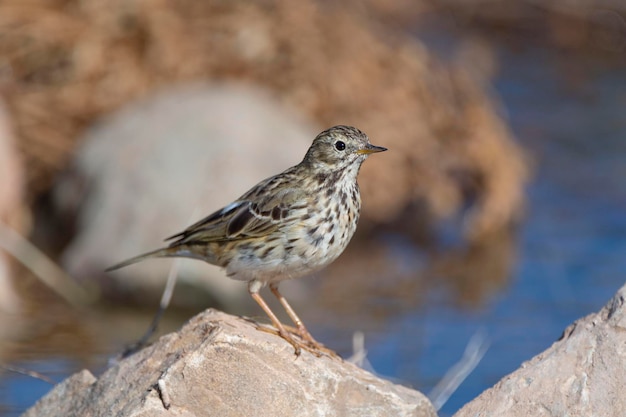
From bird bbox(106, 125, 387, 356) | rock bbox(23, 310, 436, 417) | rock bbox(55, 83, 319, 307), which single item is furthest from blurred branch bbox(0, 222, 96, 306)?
rock bbox(23, 310, 436, 417)

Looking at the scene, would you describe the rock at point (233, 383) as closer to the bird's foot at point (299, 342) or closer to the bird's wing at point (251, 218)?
the bird's foot at point (299, 342)

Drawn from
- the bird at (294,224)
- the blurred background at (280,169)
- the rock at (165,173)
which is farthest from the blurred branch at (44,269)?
the bird at (294,224)

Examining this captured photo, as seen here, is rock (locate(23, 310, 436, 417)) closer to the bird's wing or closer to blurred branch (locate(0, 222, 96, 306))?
the bird's wing

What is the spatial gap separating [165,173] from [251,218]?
451 centimetres

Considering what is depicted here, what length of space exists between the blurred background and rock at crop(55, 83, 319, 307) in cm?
2

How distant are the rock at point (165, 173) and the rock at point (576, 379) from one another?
5136 millimetres

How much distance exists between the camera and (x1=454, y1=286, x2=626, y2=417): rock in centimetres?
526

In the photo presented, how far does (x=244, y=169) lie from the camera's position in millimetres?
10984

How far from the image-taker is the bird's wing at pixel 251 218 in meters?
6.61

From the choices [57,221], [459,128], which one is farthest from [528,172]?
[57,221]

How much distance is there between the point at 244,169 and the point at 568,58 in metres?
8.90

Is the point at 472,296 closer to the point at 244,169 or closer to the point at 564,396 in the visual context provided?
the point at 244,169

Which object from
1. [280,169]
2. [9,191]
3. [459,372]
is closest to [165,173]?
[280,169]

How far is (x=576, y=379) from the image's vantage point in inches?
210
